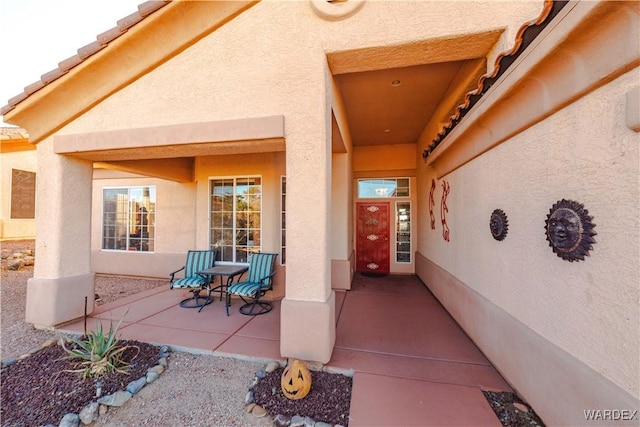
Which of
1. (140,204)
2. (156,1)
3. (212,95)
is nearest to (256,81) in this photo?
(212,95)

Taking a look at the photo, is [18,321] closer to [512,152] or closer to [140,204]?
[140,204]

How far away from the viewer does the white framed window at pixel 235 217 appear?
6246mm

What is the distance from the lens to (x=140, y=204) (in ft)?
25.6

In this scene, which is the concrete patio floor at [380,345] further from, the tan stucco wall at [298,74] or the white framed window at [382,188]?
the white framed window at [382,188]

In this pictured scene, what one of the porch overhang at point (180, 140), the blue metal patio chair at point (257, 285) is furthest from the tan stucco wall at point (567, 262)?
the blue metal patio chair at point (257, 285)

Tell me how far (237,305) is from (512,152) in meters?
5.67

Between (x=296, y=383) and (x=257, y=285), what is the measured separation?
262 cm

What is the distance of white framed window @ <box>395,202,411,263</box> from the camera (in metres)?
8.11

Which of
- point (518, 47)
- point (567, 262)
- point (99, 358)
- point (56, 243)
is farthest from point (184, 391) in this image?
point (518, 47)

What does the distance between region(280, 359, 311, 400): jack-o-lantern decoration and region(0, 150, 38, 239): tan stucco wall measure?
1853 cm

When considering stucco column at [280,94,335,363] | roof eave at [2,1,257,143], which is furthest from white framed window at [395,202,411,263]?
roof eave at [2,1,257,143]

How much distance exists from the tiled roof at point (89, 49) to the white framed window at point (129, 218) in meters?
3.85

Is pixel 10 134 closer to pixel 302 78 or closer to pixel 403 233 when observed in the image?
pixel 302 78

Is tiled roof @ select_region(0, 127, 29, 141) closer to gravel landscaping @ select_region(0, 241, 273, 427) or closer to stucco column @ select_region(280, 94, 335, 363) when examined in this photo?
gravel landscaping @ select_region(0, 241, 273, 427)
